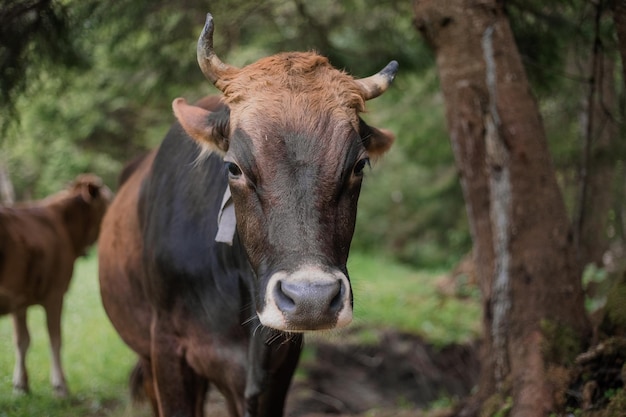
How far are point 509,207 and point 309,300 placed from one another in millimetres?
2695

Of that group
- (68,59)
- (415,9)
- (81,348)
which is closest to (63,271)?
(81,348)

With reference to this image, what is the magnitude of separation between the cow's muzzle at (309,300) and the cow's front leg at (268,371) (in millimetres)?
931

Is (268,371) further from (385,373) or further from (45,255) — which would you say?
(385,373)

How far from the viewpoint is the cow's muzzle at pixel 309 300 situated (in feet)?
10.3

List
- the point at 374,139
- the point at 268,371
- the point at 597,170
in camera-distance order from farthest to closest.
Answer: the point at 597,170, the point at 268,371, the point at 374,139

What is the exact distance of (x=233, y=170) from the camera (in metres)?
3.69

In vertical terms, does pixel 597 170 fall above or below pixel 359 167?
below

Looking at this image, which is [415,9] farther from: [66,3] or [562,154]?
[562,154]

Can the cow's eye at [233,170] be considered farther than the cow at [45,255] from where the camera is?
No

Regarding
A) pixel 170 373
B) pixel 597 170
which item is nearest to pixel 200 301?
pixel 170 373

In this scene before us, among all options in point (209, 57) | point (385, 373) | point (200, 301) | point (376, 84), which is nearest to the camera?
point (209, 57)

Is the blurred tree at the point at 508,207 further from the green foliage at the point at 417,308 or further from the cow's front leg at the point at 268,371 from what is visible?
the green foliage at the point at 417,308

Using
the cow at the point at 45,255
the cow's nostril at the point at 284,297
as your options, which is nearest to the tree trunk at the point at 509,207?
the cow's nostril at the point at 284,297

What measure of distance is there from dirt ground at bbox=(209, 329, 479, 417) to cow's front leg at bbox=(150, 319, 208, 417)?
4199 millimetres
